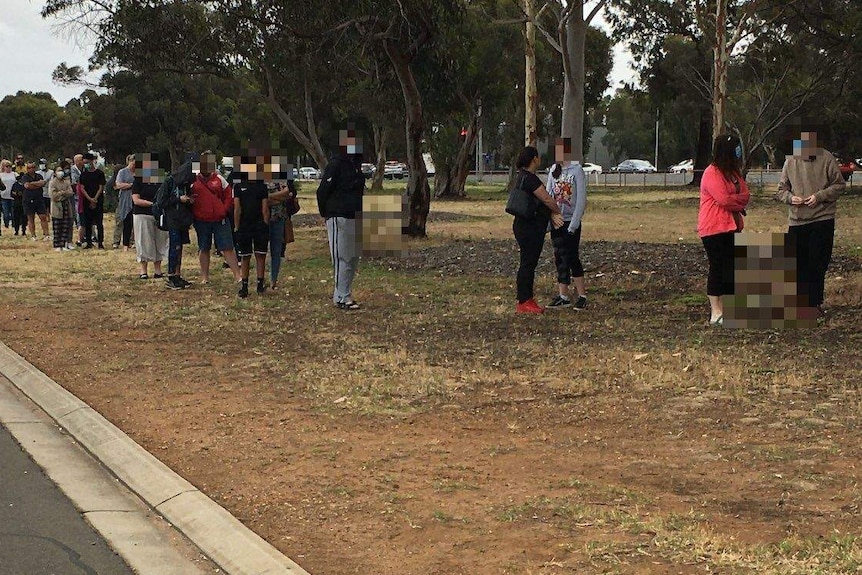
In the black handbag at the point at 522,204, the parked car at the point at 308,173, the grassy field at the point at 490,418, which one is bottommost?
the grassy field at the point at 490,418

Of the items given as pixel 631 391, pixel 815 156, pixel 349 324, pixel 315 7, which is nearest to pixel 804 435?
pixel 631 391

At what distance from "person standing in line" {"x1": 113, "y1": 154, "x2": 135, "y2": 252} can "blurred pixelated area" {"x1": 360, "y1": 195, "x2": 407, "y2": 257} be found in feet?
13.6

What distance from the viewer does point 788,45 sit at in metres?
45.8

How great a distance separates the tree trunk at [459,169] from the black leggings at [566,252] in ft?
127

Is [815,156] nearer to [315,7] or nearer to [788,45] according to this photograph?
[315,7]

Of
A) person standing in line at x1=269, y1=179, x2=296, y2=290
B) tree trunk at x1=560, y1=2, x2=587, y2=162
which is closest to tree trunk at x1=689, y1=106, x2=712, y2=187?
tree trunk at x1=560, y1=2, x2=587, y2=162

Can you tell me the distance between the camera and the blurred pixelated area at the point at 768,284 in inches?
425

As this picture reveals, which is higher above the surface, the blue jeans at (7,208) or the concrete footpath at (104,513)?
the blue jeans at (7,208)

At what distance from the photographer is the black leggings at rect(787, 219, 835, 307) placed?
11023mm

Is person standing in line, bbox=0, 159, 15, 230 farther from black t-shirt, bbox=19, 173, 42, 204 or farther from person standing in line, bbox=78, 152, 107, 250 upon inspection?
person standing in line, bbox=78, 152, 107, 250

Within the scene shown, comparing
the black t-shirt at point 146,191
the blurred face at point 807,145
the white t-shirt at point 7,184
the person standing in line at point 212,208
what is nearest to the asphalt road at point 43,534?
the blurred face at point 807,145

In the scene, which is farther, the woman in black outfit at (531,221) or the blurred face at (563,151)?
the blurred face at (563,151)

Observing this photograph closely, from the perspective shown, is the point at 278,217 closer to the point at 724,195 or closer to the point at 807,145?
the point at 724,195

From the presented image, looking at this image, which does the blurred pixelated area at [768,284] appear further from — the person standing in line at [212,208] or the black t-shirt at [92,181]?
the black t-shirt at [92,181]
